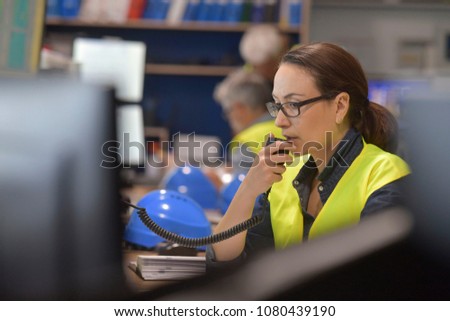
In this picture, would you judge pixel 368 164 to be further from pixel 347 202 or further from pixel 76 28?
pixel 76 28

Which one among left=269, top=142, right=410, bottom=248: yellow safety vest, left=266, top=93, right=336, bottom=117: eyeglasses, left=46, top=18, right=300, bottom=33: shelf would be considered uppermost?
left=266, top=93, right=336, bottom=117: eyeglasses

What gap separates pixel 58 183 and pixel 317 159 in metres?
0.53

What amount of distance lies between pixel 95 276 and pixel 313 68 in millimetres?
510

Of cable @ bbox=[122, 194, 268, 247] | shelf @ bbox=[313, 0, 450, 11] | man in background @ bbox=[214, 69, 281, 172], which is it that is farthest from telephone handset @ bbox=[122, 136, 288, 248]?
shelf @ bbox=[313, 0, 450, 11]

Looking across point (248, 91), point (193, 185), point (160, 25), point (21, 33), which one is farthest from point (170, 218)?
point (160, 25)

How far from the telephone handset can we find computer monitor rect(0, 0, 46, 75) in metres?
0.37

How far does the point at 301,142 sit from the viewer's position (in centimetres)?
108

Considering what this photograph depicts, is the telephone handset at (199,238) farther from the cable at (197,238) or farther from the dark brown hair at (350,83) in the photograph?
the dark brown hair at (350,83)

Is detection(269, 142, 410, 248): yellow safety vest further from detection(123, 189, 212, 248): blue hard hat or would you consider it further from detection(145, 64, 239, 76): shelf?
detection(145, 64, 239, 76): shelf

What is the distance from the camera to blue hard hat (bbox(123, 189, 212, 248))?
1.29 meters

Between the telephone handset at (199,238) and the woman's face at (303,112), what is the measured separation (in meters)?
0.05

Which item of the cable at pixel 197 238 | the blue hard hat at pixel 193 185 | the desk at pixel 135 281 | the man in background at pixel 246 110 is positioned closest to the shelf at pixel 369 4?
the man in background at pixel 246 110

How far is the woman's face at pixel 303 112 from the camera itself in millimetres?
1060
